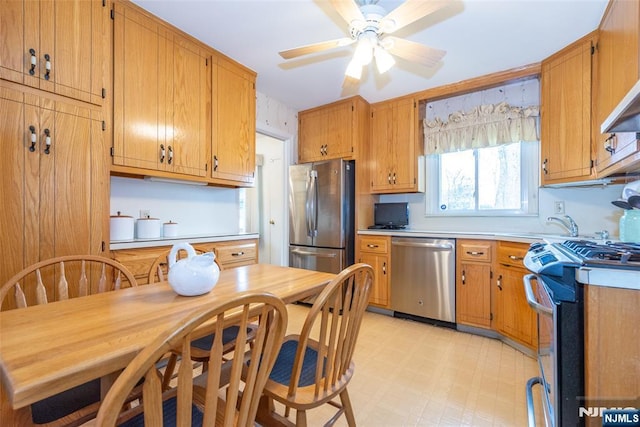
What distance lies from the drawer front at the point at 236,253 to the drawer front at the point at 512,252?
218 cm

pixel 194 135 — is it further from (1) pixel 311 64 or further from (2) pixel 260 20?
(1) pixel 311 64

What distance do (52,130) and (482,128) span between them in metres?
3.52

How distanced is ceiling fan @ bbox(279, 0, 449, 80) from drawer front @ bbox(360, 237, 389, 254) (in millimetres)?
1744

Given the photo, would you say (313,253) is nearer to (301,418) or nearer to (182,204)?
(182,204)

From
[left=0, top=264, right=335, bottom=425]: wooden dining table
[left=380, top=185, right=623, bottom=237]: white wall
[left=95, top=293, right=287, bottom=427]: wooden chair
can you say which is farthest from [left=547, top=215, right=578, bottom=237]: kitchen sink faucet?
[left=95, top=293, right=287, bottom=427]: wooden chair

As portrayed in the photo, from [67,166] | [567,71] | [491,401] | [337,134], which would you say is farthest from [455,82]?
[67,166]

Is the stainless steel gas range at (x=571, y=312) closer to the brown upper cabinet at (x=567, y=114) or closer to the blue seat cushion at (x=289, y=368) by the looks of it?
the blue seat cushion at (x=289, y=368)

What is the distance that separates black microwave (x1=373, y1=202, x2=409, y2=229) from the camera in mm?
3445

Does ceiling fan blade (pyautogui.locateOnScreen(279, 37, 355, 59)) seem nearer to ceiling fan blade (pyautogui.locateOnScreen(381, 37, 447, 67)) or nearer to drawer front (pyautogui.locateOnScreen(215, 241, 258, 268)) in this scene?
ceiling fan blade (pyautogui.locateOnScreen(381, 37, 447, 67))

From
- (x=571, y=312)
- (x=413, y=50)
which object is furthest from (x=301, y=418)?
(x=413, y=50)

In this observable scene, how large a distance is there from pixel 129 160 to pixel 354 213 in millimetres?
2248

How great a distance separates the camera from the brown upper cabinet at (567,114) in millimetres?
2143

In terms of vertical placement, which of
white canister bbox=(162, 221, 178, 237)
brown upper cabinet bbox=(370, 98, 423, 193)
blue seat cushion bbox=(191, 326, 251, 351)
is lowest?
blue seat cushion bbox=(191, 326, 251, 351)

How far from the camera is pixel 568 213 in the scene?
8.54 feet
